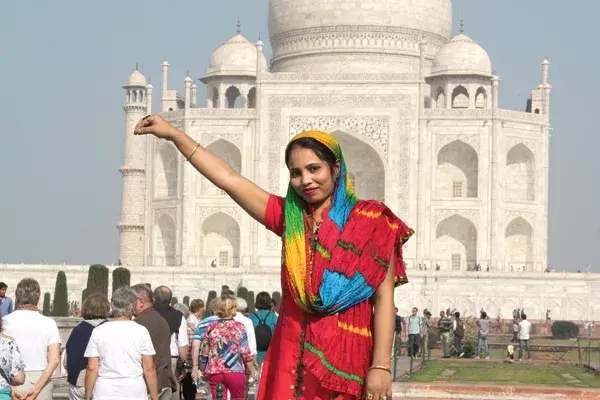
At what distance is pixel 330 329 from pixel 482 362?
13.3 metres

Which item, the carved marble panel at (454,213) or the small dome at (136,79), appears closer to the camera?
the carved marble panel at (454,213)

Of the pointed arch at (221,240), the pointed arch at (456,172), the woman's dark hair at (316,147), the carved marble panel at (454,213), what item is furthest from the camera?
the pointed arch at (221,240)

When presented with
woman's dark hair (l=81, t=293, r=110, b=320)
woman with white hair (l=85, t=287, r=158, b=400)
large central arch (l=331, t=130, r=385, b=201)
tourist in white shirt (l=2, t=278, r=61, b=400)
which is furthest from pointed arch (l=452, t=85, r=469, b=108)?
woman with white hair (l=85, t=287, r=158, b=400)

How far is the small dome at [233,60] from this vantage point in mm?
37656

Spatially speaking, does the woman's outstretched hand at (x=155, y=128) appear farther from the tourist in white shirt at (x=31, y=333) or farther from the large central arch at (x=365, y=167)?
the large central arch at (x=365, y=167)

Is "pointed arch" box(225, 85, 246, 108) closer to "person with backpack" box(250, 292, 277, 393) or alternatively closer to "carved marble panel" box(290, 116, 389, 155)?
"carved marble panel" box(290, 116, 389, 155)

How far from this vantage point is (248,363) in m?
6.86

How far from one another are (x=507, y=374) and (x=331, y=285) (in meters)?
10.9

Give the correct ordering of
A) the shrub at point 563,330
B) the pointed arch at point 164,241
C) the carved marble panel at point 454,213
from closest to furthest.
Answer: the shrub at point 563,330
the carved marble panel at point 454,213
the pointed arch at point 164,241

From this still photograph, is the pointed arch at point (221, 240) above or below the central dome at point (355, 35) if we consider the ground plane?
below

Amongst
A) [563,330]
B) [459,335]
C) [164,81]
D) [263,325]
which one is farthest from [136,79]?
[263,325]

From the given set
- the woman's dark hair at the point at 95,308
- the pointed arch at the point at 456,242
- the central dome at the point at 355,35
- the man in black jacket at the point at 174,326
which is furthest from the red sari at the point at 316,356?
the central dome at the point at 355,35

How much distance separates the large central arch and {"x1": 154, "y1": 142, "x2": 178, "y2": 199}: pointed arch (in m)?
4.17

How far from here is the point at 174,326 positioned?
24.8 feet
